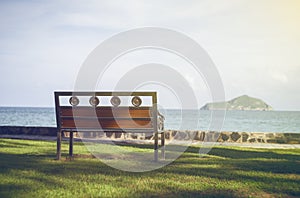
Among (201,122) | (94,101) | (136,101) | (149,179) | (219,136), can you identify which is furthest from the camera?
(201,122)

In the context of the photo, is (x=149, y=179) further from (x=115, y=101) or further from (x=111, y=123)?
(x=115, y=101)

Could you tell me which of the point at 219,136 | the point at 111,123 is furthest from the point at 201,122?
the point at 111,123

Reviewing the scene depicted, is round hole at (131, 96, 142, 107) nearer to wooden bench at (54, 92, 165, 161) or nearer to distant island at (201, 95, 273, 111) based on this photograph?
wooden bench at (54, 92, 165, 161)

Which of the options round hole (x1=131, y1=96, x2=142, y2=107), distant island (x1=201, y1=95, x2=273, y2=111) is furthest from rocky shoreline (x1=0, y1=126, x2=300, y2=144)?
distant island (x1=201, y1=95, x2=273, y2=111)

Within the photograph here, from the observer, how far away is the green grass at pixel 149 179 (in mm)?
4746

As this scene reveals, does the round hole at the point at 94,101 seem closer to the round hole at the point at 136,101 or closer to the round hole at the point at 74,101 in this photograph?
the round hole at the point at 74,101

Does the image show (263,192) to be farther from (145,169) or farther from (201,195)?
(145,169)

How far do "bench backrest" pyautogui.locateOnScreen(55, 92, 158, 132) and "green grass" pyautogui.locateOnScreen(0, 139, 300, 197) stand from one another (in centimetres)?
74

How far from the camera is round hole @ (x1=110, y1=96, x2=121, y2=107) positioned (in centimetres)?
728

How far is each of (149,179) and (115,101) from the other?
2.18m

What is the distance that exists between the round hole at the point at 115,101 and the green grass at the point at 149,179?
1214 millimetres

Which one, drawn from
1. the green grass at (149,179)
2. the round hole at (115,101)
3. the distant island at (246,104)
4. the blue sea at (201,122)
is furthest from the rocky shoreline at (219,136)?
the distant island at (246,104)

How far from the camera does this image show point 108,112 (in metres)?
7.38

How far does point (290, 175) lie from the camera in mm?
6266
